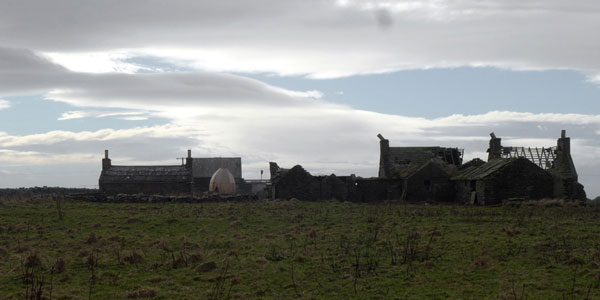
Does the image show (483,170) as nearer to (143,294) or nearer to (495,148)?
(495,148)

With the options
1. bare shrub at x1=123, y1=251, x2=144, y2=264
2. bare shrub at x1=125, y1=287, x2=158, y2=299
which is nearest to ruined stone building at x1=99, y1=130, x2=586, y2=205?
bare shrub at x1=123, y1=251, x2=144, y2=264

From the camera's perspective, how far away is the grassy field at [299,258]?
1564cm

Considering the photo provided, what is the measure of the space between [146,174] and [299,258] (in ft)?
169

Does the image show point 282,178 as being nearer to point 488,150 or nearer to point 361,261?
point 488,150

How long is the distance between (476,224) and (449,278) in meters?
13.4

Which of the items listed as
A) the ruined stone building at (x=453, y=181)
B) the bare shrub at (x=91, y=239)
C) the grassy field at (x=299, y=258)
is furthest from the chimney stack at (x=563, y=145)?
the bare shrub at (x=91, y=239)

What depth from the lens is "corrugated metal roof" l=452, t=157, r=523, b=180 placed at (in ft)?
160

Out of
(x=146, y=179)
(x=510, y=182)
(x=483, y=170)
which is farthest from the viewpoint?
(x=146, y=179)

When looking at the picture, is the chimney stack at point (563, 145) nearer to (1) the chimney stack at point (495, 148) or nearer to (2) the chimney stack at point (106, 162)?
(1) the chimney stack at point (495, 148)

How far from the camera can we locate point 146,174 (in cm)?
6838

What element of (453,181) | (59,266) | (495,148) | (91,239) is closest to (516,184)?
(453,181)

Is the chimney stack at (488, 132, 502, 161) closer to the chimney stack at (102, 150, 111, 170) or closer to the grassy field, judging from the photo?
the grassy field

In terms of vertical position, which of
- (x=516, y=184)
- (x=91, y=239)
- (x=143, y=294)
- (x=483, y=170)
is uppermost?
(x=483, y=170)

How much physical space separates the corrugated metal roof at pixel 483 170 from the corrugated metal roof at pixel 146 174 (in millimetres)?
30714
